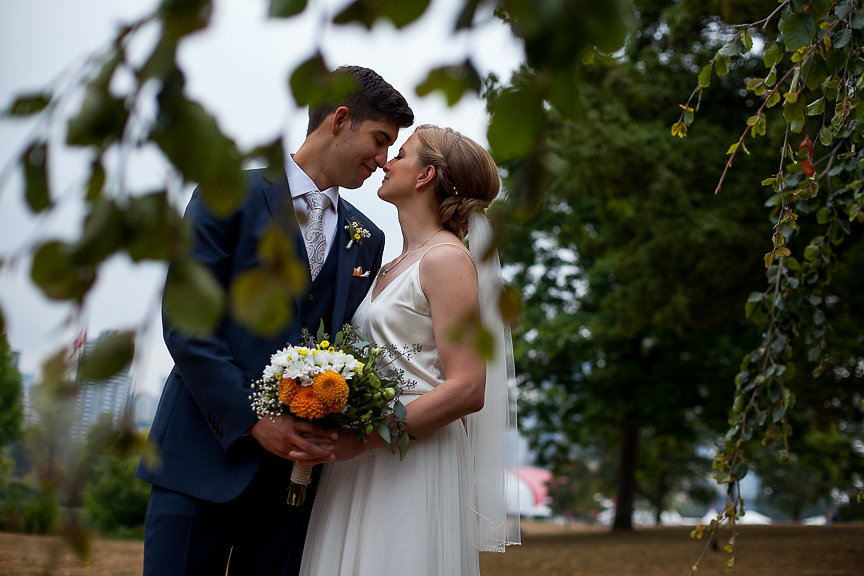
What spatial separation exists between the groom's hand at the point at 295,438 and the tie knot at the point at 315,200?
992mm

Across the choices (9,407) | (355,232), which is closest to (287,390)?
(355,232)

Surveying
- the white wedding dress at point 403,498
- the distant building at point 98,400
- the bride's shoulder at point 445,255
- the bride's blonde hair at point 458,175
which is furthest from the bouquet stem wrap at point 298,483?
the distant building at point 98,400

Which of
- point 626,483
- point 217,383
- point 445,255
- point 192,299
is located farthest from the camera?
point 626,483

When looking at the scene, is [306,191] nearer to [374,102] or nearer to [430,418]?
[374,102]

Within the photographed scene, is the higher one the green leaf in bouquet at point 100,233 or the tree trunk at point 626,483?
the tree trunk at point 626,483

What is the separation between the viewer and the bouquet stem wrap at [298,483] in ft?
8.79

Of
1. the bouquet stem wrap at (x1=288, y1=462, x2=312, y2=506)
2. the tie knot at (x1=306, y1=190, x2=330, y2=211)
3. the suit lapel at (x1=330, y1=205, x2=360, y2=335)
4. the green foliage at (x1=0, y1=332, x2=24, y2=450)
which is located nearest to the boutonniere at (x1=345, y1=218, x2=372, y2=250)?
the suit lapel at (x1=330, y1=205, x2=360, y2=335)

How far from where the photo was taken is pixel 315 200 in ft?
10.4

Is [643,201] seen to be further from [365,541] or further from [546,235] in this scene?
[365,541]

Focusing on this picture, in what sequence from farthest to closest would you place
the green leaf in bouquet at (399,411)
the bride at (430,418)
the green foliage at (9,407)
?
the green foliage at (9,407), the bride at (430,418), the green leaf in bouquet at (399,411)

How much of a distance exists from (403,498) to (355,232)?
1.11 m

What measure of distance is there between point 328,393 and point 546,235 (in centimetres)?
1662

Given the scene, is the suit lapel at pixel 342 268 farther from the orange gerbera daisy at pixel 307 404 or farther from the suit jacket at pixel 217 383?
the orange gerbera daisy at pixel 307 404

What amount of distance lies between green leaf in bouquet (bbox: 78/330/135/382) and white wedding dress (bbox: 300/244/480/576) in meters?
2.18
